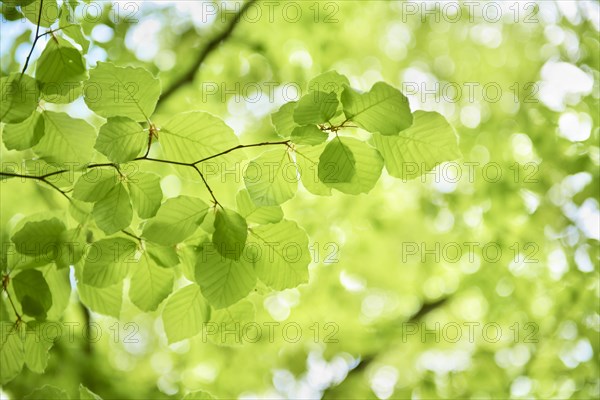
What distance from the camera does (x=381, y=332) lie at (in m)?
4.20

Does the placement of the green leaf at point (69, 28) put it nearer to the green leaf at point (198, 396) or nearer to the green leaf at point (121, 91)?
the green leaf at point (121, 91)

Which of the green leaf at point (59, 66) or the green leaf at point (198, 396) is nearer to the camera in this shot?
the green leaf at point (59, 66)

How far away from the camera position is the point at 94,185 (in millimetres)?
1085

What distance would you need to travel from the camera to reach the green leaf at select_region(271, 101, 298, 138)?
1019 millimetres

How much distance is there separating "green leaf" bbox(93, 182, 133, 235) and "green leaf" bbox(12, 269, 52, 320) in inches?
8.4

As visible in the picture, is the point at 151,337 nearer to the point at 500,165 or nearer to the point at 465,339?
the point at 465,339

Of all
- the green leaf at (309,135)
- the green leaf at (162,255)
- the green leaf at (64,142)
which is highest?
the green leaf at (309,135)

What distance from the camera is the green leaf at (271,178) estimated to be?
1023 millimetres

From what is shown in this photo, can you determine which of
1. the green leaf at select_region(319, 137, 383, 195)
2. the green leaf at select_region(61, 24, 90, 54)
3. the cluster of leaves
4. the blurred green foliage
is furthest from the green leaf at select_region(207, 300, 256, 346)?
the blurred green foliage

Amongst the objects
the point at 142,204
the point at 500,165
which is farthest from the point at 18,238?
the point at 500,165

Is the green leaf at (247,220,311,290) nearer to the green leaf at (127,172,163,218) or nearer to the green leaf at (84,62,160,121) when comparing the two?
the green leaf at (127,172,163,218)

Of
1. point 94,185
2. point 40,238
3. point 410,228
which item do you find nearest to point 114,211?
point 94,185

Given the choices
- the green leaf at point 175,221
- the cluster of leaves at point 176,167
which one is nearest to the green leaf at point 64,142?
the cluster of leaves at point 176,167

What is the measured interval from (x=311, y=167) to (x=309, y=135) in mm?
112
